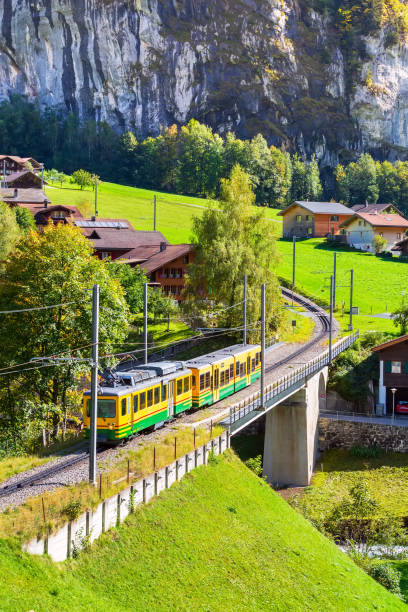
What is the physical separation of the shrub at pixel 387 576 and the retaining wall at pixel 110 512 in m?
8.24

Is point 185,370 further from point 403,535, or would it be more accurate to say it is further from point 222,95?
point 222,95

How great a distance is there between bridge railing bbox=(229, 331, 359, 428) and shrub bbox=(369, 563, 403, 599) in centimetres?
824

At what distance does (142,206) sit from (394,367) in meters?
81.2

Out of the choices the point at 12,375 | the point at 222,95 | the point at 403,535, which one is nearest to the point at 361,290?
the point at 403,535

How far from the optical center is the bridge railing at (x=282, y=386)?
36269 mm

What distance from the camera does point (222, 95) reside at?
7333 inches

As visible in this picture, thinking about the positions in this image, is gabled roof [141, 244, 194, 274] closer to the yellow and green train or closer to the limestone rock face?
the yellow and green train

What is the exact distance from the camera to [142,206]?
128250mm

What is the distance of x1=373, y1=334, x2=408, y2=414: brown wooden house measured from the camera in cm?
5294

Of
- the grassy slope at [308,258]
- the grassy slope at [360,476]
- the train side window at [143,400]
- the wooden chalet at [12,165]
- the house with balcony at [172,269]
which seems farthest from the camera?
the wooden chalet at [12,165]

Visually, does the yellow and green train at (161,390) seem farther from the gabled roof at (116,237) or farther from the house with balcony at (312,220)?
the house with balcony at (312,220)

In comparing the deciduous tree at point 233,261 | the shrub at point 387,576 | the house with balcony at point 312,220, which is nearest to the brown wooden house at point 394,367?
the deciduous tree at point 233,261

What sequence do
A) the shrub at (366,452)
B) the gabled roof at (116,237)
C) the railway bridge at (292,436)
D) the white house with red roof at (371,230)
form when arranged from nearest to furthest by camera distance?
the railway bridge at (292,436) < the shrub at (366,452) < the gabled roof at (116,237) < the white house with red roof at (371,230)

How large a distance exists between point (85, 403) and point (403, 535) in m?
17.6
